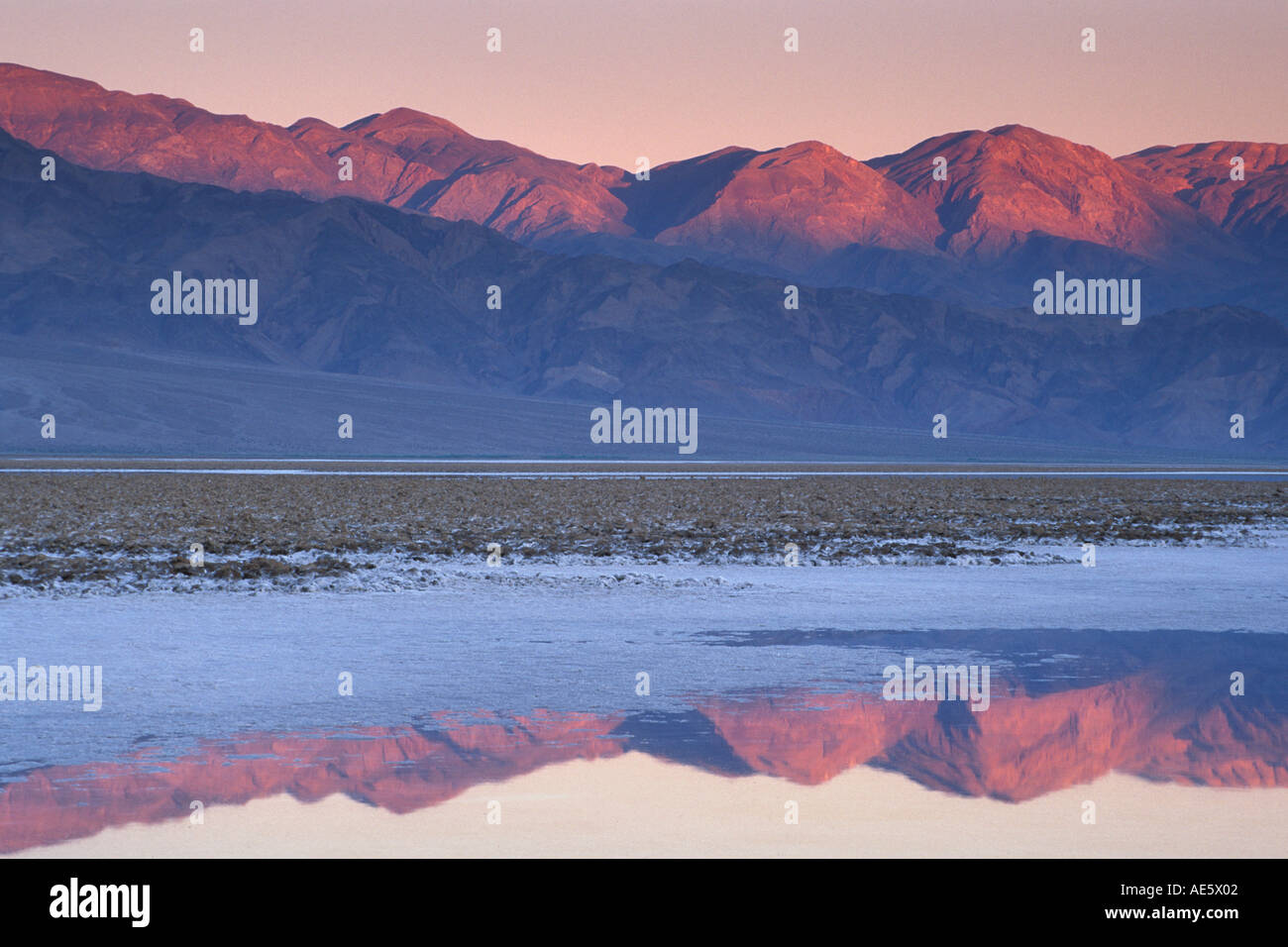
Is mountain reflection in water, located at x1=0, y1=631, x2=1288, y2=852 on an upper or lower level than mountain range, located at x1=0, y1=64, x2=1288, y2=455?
lower

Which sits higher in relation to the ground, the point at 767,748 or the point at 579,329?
the point at 579,329

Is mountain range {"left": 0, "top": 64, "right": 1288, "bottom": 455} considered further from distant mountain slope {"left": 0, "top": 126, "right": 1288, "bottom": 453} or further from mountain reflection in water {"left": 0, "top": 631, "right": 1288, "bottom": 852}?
mountain reflection in water {"left": 0, "top": 631, "right": 1288, "bottom": 852}

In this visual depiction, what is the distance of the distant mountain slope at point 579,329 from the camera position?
496ft

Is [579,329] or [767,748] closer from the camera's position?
[767,748]

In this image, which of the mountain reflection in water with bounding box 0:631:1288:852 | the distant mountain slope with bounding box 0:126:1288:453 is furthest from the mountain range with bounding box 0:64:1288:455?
the mountain reflection in water with bounding box 0:631:1288:852

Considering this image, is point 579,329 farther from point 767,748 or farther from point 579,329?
point 767,748

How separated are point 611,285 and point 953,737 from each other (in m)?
162

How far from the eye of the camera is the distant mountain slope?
496ft

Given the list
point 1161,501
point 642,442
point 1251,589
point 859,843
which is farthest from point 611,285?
point 859,843

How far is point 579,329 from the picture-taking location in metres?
161

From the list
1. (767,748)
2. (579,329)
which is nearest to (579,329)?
(579,329)

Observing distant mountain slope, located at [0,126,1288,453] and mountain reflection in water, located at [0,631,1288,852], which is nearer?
mountain reflection in water, located at [0,631,1288,852]
